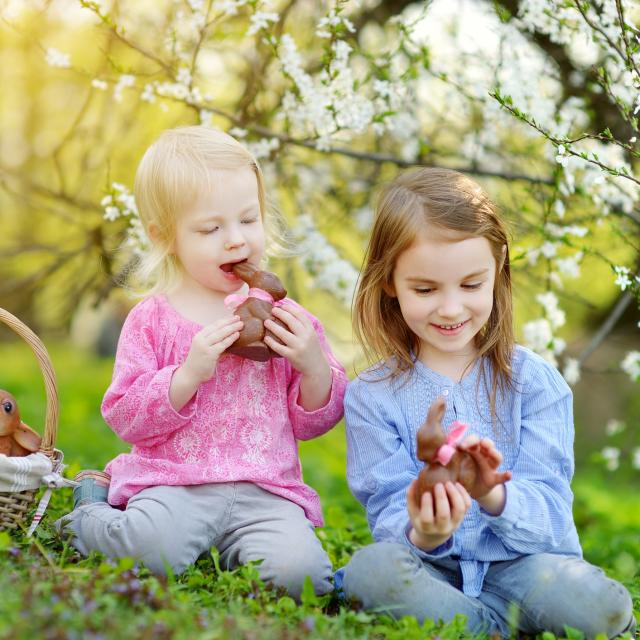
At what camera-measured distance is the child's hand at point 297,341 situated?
2.71m

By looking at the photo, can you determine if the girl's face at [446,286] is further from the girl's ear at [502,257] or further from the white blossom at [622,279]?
the white blossom at [622,279]

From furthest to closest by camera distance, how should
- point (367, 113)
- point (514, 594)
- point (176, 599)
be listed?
point (367, 113)
point (514, 594)
point (176, 599)

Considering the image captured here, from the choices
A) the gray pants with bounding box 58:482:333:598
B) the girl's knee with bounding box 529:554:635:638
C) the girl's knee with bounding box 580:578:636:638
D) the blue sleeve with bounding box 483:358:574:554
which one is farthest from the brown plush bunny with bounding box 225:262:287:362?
the girl's knee with bounding box 580:578:636:638

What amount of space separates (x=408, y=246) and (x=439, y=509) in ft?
2.53

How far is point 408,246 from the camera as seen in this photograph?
2639mm

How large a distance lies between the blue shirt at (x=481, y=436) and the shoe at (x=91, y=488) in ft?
2.70

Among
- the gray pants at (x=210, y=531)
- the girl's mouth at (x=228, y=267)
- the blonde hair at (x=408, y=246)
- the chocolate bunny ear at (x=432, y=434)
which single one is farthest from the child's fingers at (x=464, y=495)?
the girl's mouth at (x=228, y=267)

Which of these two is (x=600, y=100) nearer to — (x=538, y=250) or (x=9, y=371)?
(x=538, y=250)

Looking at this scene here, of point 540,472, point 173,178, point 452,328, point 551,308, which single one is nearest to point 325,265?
point 551,308

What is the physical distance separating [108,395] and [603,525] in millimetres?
2765

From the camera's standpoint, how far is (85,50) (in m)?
8.20

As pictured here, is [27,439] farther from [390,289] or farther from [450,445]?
[450,445]

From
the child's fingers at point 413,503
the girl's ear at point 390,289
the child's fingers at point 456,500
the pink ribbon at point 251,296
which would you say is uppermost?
the girl's ear at point 390,289

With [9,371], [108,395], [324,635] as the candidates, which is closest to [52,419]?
[108,395]
